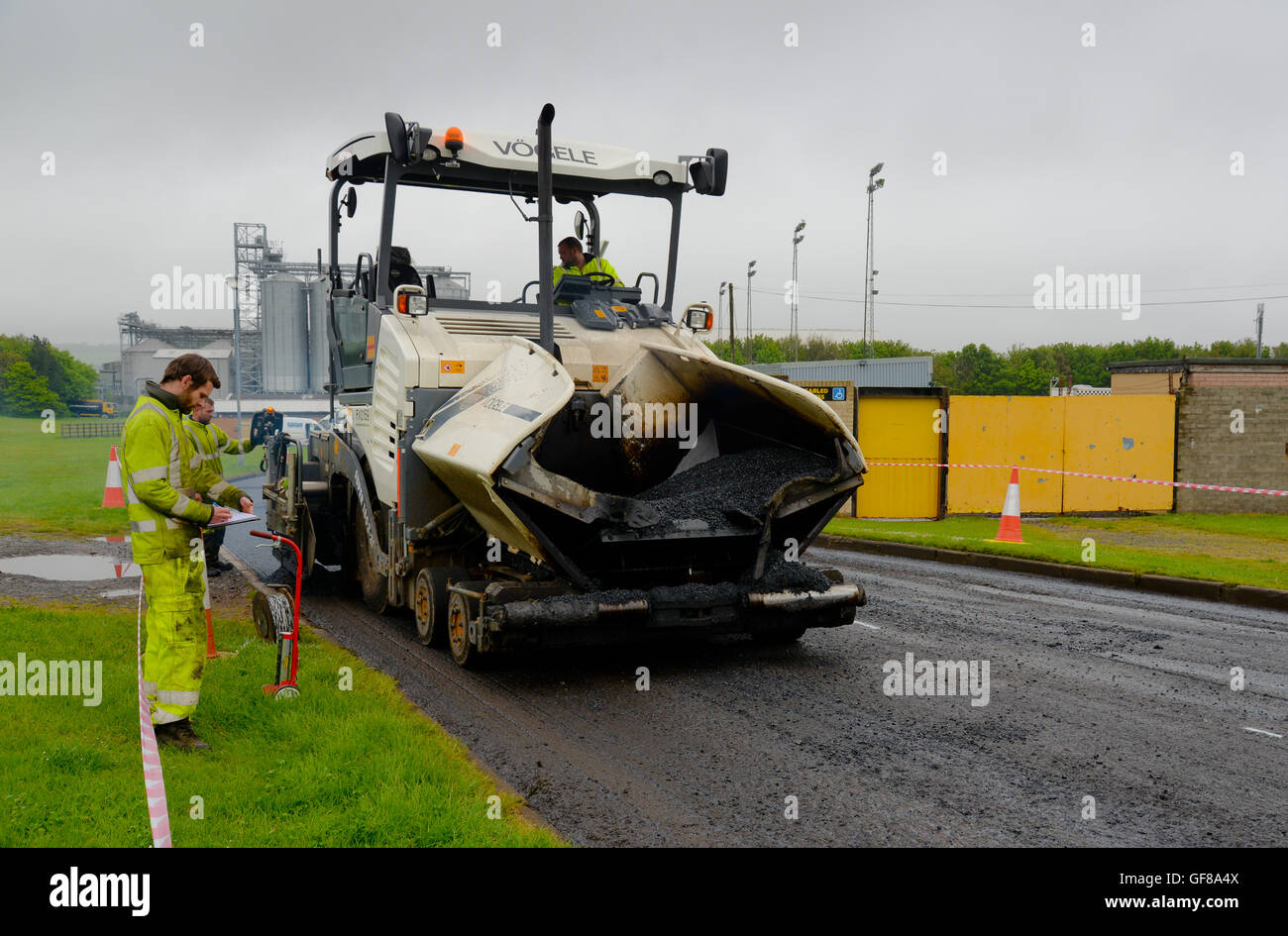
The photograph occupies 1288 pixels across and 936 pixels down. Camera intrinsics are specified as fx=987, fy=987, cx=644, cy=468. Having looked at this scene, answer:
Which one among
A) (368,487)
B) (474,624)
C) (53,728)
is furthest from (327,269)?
(53,728)

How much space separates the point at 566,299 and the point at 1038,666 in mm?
4493

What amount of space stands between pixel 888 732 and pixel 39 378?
61252mm

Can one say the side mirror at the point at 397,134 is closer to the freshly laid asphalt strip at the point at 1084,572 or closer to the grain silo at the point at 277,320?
the freshly laid asphalt strip at the point at 1084,572

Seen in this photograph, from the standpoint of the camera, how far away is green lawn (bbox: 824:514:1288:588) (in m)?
10.9

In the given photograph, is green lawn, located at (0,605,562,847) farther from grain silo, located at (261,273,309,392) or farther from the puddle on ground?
grain silo, located at (261,273,309,392)

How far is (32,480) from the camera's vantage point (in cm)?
2130

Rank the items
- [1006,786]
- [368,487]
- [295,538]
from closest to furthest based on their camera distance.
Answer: [1006,786]
[368,487]
[295,538]

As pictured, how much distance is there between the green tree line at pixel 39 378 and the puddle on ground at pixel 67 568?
43.9 meters

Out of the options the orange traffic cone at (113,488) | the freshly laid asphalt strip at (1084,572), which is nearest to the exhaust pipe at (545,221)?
the freshly laid asphalt strip at (1084,572)

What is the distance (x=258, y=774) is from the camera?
4.39m

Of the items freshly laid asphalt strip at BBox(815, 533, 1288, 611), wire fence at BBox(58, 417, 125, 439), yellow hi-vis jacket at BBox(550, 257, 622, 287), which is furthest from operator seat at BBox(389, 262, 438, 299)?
wire fence at BBox(58, 417, 125, 439)

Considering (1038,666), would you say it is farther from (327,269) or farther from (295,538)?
(327,269)

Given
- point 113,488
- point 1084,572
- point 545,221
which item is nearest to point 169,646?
point 545,221
